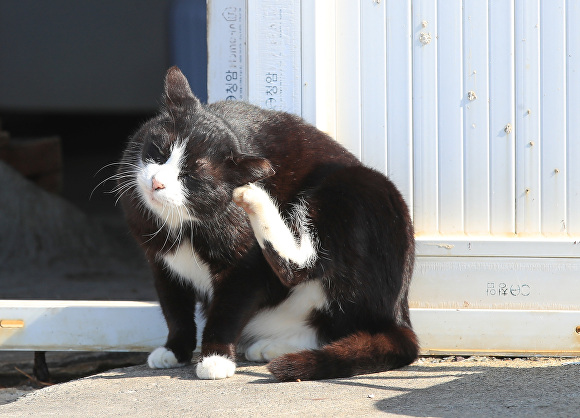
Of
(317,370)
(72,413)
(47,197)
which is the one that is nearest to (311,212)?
(317,370)

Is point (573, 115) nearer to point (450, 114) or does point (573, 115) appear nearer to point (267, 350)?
point (450, 114)

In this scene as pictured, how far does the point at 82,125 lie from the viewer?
9.41 metres

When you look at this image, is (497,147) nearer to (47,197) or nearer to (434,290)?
(434,290)

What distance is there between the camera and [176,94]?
226 cm

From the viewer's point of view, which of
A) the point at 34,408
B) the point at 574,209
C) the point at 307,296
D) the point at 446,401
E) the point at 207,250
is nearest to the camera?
the point at 446,401

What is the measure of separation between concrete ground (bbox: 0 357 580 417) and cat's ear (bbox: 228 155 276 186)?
0.60m

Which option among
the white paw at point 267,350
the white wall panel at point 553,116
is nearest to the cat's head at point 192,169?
the white paw at point 267,350

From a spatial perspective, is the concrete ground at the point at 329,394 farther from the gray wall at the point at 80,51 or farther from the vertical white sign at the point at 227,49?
the gray wall at the point at 80,51

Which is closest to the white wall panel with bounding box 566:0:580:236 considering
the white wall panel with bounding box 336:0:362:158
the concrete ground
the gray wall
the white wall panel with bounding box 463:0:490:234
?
the white wall panel with bounding box 463:0:490:234

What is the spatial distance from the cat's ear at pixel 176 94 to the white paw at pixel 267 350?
0.83 metres

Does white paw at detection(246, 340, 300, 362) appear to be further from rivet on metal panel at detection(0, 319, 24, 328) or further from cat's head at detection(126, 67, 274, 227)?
rivet on metal panel at detection(0, 319, 24, 328)

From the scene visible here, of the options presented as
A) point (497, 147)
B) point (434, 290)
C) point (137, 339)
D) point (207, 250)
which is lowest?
point (137, 339)

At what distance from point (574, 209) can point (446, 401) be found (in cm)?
110

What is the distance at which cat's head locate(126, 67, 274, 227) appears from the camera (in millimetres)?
2074
